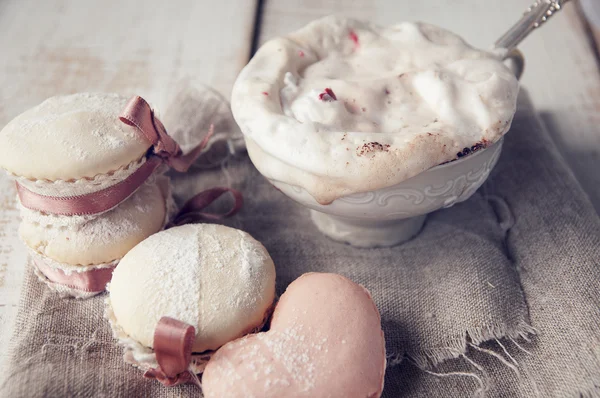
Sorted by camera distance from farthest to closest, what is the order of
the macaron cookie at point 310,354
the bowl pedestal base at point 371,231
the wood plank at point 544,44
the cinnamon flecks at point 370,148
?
the wood plank at point 544,44 < the bowl pedestal base at point 371,231 < the cinnamon flecks at point 370,148 < the macaron cookie at point 310,354

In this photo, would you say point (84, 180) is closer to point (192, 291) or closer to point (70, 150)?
point (70, 150)

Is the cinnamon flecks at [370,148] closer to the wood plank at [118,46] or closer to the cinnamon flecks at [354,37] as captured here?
the cinnamon flecks at [354,37]

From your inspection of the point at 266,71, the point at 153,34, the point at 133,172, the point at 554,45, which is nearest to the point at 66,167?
the point at 133,172

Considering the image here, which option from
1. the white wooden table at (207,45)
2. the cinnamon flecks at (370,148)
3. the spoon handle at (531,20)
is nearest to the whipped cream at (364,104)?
the cinnamon flecks at (370,148)

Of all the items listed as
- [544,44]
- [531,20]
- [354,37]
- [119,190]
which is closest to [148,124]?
[119,190]

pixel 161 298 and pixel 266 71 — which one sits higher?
pixel 266 71

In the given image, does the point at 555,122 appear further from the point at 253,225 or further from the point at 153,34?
the point at 153,34

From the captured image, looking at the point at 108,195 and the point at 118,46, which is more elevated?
the point at 108,195
